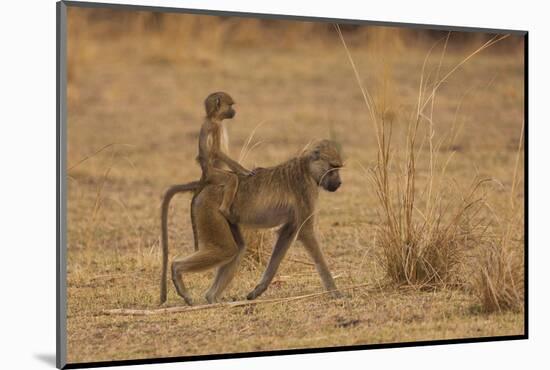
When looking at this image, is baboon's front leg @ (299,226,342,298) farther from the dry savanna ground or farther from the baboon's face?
the baboon's face

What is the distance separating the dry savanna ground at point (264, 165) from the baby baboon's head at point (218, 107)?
2.45ft

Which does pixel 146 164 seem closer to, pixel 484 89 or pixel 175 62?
pixel 175 62

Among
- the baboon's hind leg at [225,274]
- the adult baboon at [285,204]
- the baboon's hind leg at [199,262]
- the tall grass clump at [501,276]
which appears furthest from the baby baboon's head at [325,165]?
the tall grass clump at [501,276]

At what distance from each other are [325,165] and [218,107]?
2.85 ft

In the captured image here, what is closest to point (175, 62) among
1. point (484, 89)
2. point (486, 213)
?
point (484, 89)

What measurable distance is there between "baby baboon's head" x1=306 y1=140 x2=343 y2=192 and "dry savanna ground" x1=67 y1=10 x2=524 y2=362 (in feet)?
1.65

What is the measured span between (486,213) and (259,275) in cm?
287

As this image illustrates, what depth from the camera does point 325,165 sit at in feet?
26.2

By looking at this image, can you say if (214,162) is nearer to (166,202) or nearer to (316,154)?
(166,202)

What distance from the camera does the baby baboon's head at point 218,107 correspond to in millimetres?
7719

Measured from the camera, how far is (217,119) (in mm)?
7727

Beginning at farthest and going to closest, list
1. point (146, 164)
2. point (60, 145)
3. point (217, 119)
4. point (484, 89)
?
point (484, 89) → point (146, 164) → point (217, 119) → point (60, 145)

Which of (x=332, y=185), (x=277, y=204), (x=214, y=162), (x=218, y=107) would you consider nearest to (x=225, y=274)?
(x=277, y=204)

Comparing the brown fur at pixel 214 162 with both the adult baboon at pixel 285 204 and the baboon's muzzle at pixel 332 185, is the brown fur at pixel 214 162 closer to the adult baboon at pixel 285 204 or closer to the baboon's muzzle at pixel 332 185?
the adult baboon at pixel 285 204
